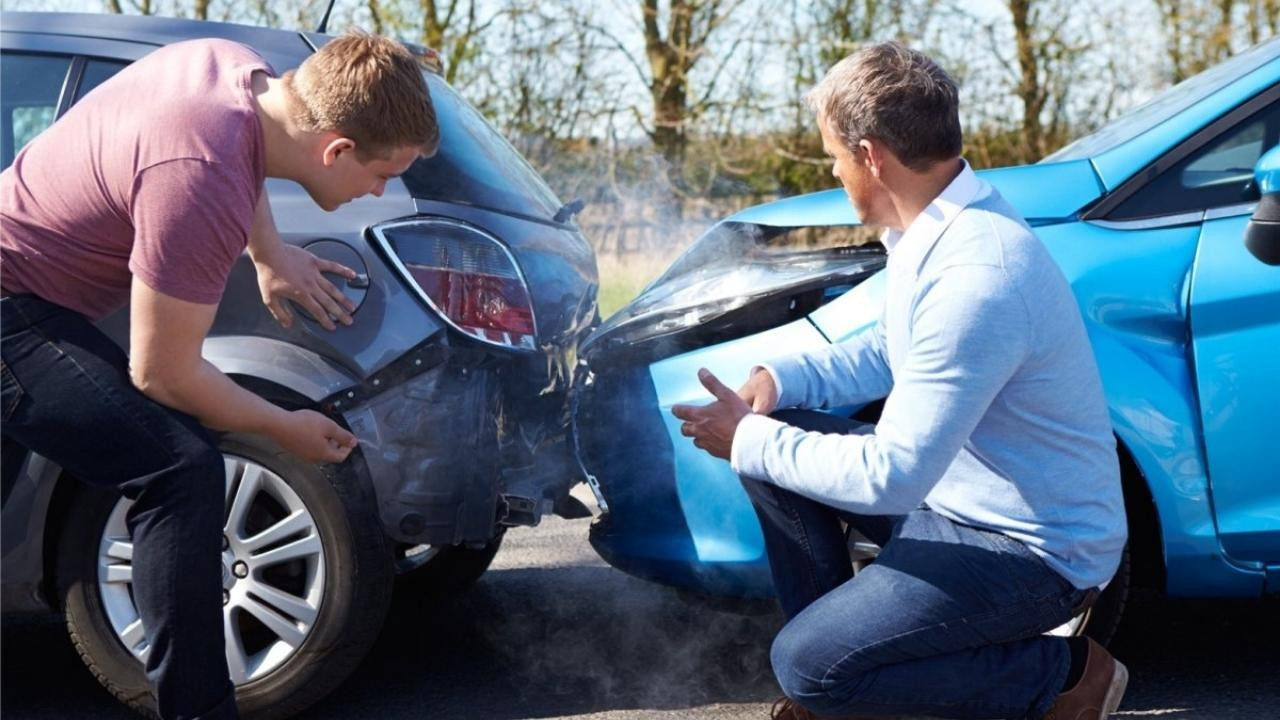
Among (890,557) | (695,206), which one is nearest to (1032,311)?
(890,557)

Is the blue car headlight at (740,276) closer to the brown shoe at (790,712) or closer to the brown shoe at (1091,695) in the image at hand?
the brown shoe at (790,712)

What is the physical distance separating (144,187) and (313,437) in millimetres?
575

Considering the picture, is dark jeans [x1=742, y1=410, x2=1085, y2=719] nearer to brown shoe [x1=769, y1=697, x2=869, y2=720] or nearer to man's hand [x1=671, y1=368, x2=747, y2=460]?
brown shoe [x1=769, y1=697, x2=869, y2=720]

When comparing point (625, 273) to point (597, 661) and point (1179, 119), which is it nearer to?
point (597, 661)

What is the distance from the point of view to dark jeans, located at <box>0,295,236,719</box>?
2477 millimetres

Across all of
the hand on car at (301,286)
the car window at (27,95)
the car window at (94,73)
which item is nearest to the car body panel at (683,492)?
the hand on car at (301,286)

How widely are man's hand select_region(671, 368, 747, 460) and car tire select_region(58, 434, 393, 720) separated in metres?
0.84

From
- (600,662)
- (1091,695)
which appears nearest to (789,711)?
(1091,695)

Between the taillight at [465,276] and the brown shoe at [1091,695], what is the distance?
4.67 ft

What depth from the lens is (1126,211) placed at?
3.06 m

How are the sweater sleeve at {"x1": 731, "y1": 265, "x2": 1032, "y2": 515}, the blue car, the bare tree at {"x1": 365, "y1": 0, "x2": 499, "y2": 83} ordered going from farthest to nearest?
the bare tree at {"x1": 365, "y1": 0, "x2": 499, "y2": 83}, the blue car, the sweater sleeve at {"x1": 731, "y1": 265, "x2": 1032, "y2": 515}

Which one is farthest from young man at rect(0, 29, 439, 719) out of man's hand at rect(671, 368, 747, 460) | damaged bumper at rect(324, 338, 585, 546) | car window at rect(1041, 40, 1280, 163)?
car window at rect(1041, 40, 1280, 163)

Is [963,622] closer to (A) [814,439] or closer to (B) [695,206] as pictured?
(A) [814,439]

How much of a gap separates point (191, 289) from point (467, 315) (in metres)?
0.91
